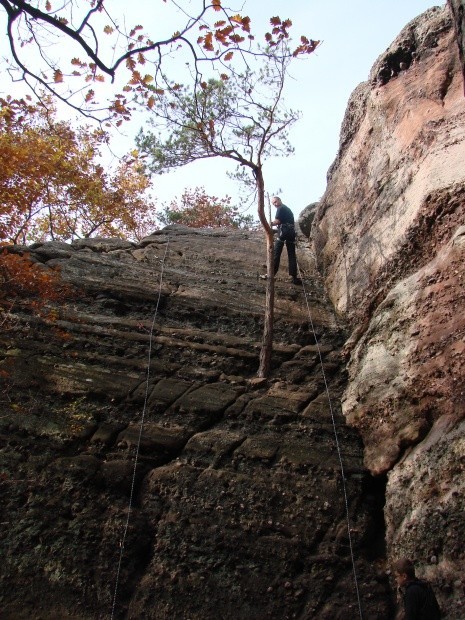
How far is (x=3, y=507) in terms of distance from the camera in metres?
6.51

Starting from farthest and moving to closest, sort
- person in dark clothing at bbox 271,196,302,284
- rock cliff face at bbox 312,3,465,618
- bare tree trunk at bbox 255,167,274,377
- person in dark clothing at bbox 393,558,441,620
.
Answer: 1. person in dark clothing at bbox 271,196,302,284
2. bare tree trunk at bbox 255,167,274,377
3. rock cliff face at bbox 312,3,465,618
4. person in dark clothing at bbox 393,558,441,620

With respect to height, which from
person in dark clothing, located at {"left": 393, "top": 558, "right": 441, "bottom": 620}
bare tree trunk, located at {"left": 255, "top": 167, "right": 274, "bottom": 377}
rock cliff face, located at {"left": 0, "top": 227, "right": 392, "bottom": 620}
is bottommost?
person in dark clothing, located at {"left": 393, "top": 558, "right": 441, "bottom": 620}

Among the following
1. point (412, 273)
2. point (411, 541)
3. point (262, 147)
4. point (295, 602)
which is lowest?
point (295, 602)

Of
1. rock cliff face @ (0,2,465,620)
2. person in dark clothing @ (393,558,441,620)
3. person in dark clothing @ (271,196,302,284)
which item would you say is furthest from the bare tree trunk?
person in dark clothing @ (393,558,441,620)

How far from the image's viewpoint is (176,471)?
7094 mm

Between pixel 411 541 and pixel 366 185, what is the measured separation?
777cm

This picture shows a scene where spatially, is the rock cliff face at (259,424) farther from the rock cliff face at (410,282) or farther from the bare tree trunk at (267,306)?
the bare tree trunk at (267,306)

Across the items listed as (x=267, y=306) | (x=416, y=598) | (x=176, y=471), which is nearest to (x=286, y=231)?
(x=267, y=306)

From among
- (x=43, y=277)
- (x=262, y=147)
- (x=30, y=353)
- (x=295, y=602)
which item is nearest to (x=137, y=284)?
(x=43, y=277)

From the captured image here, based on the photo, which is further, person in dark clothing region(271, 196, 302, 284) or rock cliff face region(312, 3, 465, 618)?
person in dark clothing region(271, 196, 302, 284)

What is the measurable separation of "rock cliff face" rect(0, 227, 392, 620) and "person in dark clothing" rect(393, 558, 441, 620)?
105 centimetres

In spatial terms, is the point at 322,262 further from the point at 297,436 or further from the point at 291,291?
the point at 297,436

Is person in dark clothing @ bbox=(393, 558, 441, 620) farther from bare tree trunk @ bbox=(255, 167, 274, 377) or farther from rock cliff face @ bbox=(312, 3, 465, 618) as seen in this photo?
bare tree trunk @ bbox=(255, 167, 274, 377)

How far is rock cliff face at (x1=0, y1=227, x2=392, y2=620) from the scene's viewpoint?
598 centimetres
